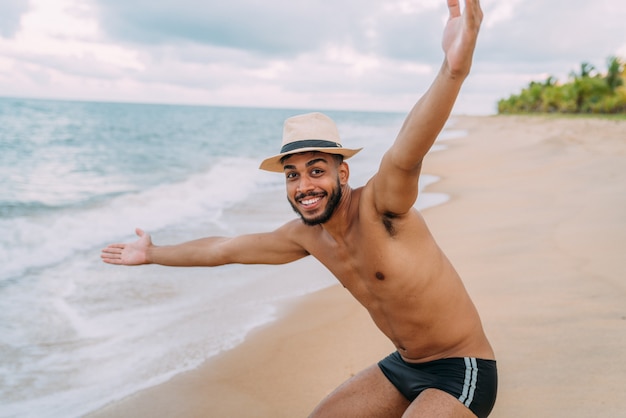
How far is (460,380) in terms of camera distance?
2.58 metres

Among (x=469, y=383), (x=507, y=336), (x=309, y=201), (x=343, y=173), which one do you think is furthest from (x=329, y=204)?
(x=507, y=336)

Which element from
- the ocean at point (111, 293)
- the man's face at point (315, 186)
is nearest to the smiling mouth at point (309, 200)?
the man's face at point (315, 186)

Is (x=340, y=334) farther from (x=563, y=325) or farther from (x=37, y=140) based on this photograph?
(x=37, y=140)

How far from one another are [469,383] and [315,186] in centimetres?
118

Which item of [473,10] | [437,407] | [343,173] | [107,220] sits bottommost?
[107,220]

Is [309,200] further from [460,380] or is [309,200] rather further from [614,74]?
[614,74]

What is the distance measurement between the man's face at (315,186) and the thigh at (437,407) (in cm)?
95

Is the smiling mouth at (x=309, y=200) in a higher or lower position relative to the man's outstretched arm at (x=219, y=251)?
higher

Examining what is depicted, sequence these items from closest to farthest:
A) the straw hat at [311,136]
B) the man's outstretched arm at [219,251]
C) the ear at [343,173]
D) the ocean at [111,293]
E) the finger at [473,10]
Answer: the finger at [473,10] → the straw hat at [311,136] → the ear at [343,173] → the man's outstretched arm at [219,251] → the ocean at [111,293]

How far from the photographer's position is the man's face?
103 inches

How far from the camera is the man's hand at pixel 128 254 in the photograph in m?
3.35

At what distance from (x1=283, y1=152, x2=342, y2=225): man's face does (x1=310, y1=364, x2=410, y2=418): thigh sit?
98 cm

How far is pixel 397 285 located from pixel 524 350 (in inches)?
71.0

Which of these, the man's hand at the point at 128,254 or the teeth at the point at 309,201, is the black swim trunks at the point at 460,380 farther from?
the man's hand at the point at 128,254
